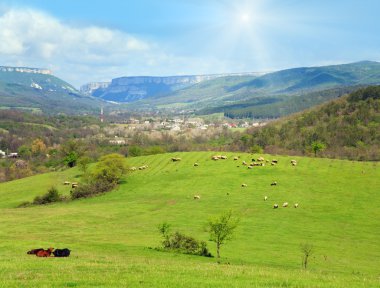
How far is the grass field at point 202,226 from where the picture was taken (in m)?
23.4

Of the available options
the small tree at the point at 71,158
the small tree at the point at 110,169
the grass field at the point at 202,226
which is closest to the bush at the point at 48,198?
the grass field at the point at 202,226

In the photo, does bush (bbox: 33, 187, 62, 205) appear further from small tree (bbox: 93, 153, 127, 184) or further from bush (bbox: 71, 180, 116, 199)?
small tree (bbox: 93, 153, 127, 184)

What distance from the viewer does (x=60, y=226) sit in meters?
69.8

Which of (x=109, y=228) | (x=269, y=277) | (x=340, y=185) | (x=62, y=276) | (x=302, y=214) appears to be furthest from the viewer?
(x=340, y=185)

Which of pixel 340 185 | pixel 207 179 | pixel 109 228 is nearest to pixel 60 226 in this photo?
pixel 109 228

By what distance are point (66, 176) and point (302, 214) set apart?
81750mm

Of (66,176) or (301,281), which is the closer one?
(301,281)

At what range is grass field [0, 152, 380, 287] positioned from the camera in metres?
23.4

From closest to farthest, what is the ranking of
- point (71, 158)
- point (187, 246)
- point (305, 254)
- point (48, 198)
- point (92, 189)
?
point (187, 246), point (305, 254), point (48, 198), point (92, 189), point (71, 158)

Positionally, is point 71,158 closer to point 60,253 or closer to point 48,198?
point 48,198

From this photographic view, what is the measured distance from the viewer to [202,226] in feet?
232

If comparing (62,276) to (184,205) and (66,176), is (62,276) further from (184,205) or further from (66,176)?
(66,176)

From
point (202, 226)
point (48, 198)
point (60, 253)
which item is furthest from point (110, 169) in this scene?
point (60, 253)

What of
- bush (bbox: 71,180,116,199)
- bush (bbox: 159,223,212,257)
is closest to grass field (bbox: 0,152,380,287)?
bush (bbox: 159,223,212,257)
